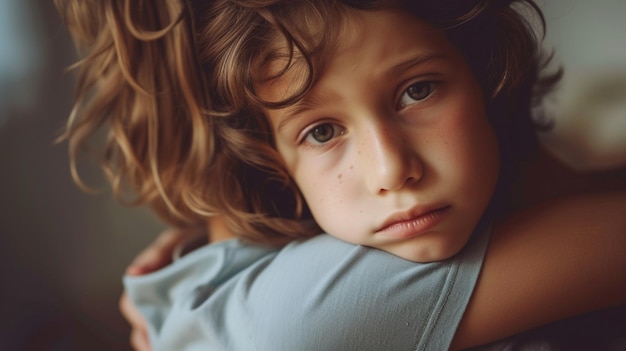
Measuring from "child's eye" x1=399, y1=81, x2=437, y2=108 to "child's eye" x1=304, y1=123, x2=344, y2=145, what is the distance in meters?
0.07

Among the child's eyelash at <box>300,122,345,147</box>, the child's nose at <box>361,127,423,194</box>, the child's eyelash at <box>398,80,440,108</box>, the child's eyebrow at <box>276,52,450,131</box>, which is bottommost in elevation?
the child's nose at <box>361,127,423,194</box>

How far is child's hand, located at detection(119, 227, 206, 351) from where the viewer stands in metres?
1.01

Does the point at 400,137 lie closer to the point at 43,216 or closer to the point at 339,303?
the point at 339,303

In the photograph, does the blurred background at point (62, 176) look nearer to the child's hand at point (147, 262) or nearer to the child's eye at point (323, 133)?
the child's hand at point (147, 262)

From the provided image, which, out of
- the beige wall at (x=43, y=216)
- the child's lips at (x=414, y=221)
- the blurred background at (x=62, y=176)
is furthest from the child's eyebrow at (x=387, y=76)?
the beige wall at (x=43, y=216)

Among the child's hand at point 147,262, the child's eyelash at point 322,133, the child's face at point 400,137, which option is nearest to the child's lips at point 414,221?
the child's face at point 400,137

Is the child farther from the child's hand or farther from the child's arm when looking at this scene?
the child's hand

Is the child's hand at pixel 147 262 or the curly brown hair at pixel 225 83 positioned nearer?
the curly brown hair at pixel 225 83

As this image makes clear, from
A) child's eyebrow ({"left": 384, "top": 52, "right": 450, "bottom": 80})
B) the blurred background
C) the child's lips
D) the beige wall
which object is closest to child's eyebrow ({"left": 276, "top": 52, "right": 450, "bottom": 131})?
child's eyebrow ({"left": 384, "top": 52, "right": 450, "bottom": 80})

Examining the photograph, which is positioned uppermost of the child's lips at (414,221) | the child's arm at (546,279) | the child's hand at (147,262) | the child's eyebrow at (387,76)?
the child's eyebrow at (387,76)

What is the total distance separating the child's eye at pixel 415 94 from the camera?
0.68 m

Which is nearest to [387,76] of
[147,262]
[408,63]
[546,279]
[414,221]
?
[408,63]

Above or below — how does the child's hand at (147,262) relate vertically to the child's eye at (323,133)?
below

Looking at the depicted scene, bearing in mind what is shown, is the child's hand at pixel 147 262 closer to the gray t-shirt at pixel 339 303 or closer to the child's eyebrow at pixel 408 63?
the gray t-shirt at pixel 339 303
